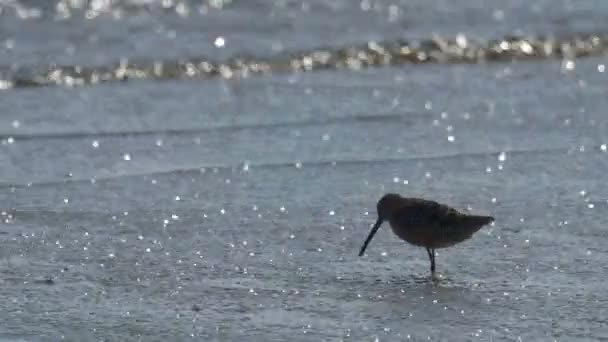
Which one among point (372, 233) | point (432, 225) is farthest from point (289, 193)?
point (432, 225)

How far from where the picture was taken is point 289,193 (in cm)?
763

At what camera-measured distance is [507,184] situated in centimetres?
784

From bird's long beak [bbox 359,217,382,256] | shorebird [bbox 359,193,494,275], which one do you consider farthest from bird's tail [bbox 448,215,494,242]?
bird's long beak [bbox 359,217,382,256]

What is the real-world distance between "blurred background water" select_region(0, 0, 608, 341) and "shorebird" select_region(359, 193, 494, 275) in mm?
128

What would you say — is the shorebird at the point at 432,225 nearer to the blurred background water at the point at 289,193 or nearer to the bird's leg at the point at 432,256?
the bird's leg at the point at 432,256

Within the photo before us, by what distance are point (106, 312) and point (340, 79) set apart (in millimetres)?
5335

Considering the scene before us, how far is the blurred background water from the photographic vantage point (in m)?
5.82

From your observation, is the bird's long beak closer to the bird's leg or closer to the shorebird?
the shorebird

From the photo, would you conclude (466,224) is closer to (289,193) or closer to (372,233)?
(372,233)

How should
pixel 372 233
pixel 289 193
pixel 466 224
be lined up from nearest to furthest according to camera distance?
pixel 466 224
pixel 372 233
pixel 289 193

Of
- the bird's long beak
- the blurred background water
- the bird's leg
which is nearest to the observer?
the blurred background water

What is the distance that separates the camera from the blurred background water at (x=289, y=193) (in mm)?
5820

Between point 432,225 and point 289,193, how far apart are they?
1.37 metres

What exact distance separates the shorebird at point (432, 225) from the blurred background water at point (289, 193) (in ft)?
0.42
